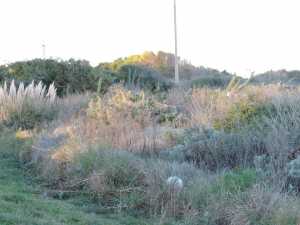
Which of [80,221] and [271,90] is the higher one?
[271,90]

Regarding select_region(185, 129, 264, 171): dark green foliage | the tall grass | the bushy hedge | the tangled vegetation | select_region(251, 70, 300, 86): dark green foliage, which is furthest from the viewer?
the bushy hedge

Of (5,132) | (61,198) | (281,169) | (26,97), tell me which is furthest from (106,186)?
(26,97)

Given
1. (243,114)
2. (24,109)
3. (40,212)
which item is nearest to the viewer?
(40,212)

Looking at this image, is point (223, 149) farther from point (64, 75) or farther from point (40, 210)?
point (64, 75)

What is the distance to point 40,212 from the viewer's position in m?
7.53

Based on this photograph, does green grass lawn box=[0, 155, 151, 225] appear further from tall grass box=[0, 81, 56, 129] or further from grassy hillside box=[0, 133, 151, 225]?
tall grass box=[0, 81, 56, 129]

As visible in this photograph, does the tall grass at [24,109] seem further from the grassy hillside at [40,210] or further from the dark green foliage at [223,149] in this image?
the dark green foliage at [223,149]

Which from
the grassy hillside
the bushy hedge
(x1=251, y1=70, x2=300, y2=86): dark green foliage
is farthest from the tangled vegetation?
the bushy hedge

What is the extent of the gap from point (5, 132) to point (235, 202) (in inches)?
358

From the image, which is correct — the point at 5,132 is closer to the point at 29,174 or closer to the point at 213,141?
the point at 29,174

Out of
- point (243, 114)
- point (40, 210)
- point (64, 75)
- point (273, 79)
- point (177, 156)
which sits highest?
point (64, 75)

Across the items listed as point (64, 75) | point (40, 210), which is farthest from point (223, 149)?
point (64, 75)

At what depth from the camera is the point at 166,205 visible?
7820 millimetres

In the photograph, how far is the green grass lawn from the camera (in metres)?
7.01
